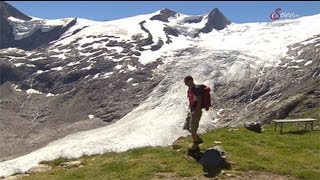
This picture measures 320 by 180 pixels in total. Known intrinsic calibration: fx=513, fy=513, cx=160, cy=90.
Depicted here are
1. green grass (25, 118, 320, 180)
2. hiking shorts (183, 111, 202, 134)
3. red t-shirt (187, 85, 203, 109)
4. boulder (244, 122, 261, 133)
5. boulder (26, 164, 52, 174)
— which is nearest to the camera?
green grass (25, 118, 320, 180)

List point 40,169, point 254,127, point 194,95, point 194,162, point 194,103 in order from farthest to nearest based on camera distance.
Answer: point 254,127 < point 40,169 < point 194,162 < point 194,103 < point 194,95

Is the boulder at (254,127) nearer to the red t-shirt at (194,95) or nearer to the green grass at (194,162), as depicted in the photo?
the green grass at (194,162)

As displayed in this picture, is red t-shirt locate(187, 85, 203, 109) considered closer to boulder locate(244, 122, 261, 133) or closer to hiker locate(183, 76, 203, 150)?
hiker locate(183, 76, 203, 150)

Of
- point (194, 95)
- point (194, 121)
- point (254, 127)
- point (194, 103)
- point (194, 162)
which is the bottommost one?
point (194, 162)

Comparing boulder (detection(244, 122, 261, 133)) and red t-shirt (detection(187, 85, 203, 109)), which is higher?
red t-shirt (detection(187, 85, 203, 109))

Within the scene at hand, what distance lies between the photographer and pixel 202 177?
77.4 ft

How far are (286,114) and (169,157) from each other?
162 m

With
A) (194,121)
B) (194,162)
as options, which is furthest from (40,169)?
(194,121)

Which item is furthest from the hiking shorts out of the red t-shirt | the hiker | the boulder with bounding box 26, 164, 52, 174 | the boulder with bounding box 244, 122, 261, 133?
the boulder with bounding box 244, 122, 261, 133

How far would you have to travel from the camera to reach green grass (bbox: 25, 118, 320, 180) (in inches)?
968

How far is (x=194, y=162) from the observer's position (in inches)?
1003

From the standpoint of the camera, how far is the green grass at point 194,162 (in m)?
24.6

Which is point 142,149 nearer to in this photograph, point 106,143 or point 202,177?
point 202,177

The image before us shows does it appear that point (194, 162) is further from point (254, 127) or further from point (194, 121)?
point (254, 127)
